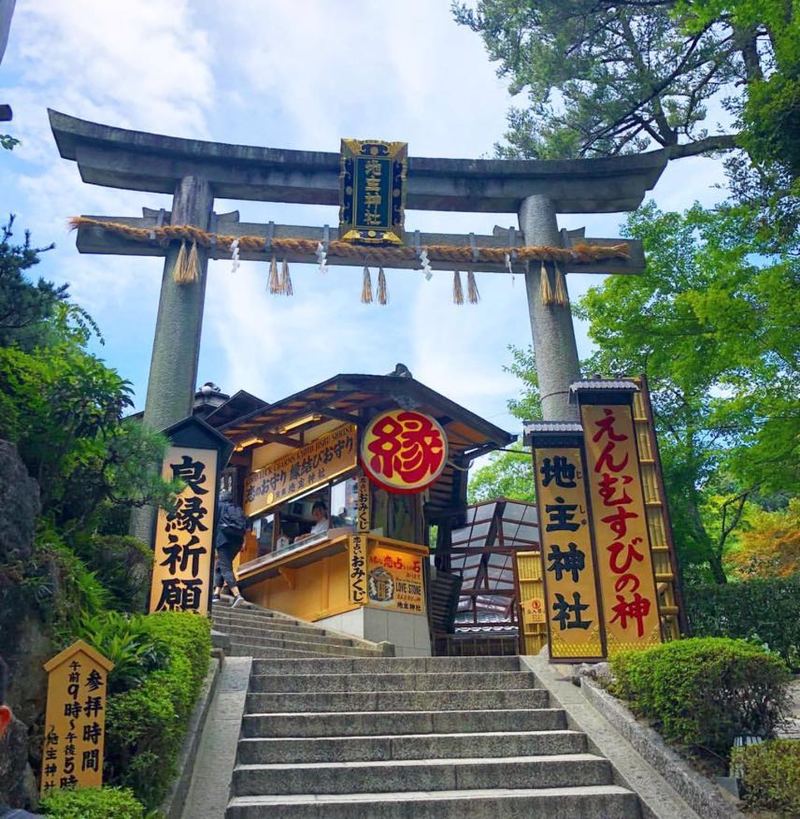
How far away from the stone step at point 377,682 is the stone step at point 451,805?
6.60 ft

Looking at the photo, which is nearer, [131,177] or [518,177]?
[131,177]

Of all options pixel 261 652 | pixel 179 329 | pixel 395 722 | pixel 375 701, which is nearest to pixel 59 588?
pixel 395 722

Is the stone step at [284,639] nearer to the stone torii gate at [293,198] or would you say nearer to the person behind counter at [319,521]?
the person behind counter at [319,521]

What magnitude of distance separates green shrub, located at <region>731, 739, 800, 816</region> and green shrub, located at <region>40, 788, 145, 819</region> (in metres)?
3.98

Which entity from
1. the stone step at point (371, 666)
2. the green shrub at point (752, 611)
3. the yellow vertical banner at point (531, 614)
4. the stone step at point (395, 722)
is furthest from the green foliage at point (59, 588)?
the yellow vertical banner at point (531, 614)

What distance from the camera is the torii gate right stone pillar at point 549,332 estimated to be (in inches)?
536

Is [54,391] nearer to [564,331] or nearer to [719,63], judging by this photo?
[564,331]

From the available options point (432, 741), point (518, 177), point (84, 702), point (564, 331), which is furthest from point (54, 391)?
point (518, 177)

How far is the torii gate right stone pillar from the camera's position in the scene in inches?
536

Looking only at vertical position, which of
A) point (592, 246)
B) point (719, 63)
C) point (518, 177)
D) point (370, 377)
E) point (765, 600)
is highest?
point (719, 63)

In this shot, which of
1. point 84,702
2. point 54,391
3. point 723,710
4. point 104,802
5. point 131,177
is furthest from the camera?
point 131,177

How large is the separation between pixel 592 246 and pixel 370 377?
500 centimetres

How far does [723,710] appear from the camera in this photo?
5844mm

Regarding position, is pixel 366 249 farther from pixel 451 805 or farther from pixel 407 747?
pixel 451 805
